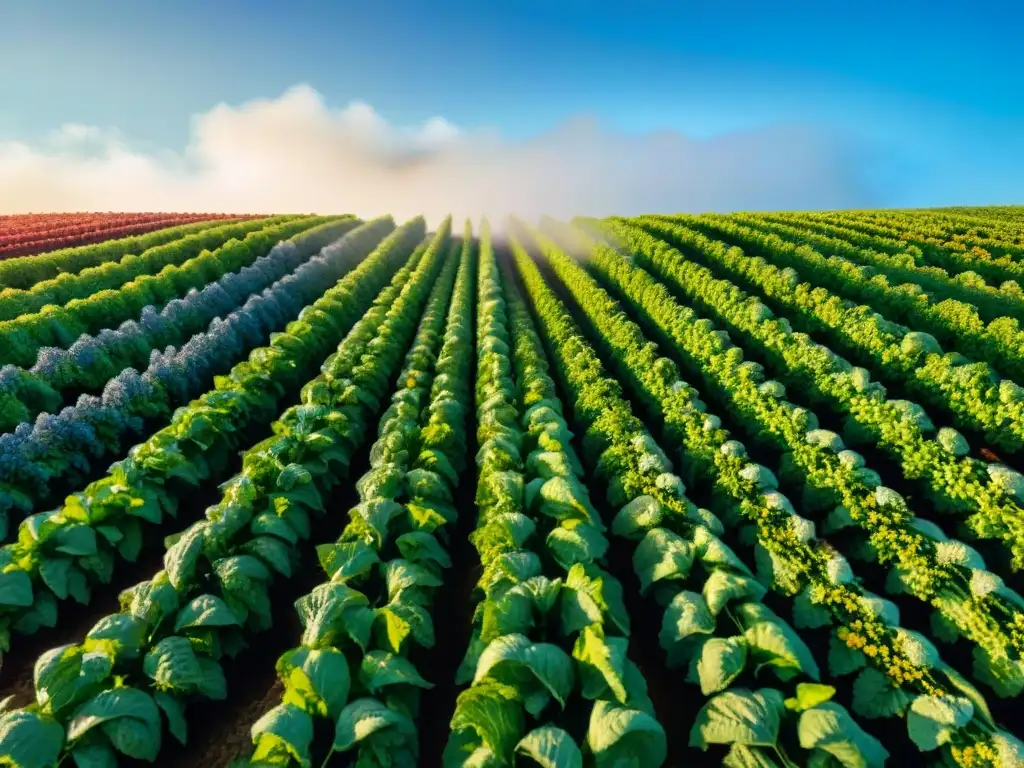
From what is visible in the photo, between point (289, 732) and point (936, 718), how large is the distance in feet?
16.0

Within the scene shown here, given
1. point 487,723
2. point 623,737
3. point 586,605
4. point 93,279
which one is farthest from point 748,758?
point 93,279

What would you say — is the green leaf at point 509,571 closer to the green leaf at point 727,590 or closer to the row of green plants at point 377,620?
the row of green plants at point 377,620

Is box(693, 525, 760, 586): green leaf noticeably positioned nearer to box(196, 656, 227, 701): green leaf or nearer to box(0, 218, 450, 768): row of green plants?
box(0, 218, 450, 768): row of green plants

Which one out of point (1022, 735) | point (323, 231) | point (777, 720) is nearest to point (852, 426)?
point (1022, 735)

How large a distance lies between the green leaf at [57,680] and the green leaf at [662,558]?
4825 mm

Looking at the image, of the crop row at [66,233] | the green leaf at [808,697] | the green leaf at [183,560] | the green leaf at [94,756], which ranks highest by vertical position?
the crop row at [66,233]

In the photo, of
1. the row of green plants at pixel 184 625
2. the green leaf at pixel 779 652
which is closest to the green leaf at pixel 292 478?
the row of green plants at pixel 184 625

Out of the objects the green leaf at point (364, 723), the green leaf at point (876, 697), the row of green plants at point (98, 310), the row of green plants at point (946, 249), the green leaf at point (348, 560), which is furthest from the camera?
the row of green plants at point (946, 249)

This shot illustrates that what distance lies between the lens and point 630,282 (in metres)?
A: 18.2

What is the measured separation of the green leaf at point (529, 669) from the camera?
12.6 ft

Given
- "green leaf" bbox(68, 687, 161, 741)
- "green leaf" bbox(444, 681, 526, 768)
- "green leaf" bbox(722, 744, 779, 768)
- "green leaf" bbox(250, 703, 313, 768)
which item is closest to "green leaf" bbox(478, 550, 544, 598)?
"green leaf" bbox(444, 681, 526, 768)

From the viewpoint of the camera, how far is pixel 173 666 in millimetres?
4207

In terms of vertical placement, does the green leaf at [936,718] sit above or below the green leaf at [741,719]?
below

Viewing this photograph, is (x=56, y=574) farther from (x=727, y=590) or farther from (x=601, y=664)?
(x=727, y=590)
